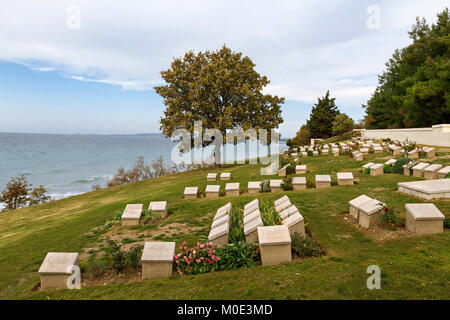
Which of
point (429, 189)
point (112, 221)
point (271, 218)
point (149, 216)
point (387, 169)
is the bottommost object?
point (112, 221)

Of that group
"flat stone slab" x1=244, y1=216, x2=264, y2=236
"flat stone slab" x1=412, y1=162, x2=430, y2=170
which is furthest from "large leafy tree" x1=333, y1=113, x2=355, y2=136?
"flat stone slab" x1=244, y1=216, x2=264, y2=236

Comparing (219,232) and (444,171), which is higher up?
(444,171)

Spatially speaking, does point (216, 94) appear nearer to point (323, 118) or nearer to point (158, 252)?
point (158, 252)

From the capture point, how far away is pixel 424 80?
29578mm

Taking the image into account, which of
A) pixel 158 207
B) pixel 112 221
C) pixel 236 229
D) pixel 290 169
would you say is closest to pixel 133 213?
pixel 112 221

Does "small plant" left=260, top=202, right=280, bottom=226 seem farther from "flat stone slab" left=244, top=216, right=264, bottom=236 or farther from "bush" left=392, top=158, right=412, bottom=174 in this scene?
"bush" left=392, top=158, right=412, bottom=174

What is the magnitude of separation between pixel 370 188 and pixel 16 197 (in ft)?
74.8

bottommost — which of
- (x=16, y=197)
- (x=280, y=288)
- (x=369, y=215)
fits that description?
(x=16, y=197)

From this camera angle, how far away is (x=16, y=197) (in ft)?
67.9

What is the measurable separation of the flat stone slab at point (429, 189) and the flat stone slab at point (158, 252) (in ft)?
23.8

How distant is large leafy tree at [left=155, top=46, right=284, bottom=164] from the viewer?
22969mm

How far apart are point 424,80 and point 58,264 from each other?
35367 millimetres
